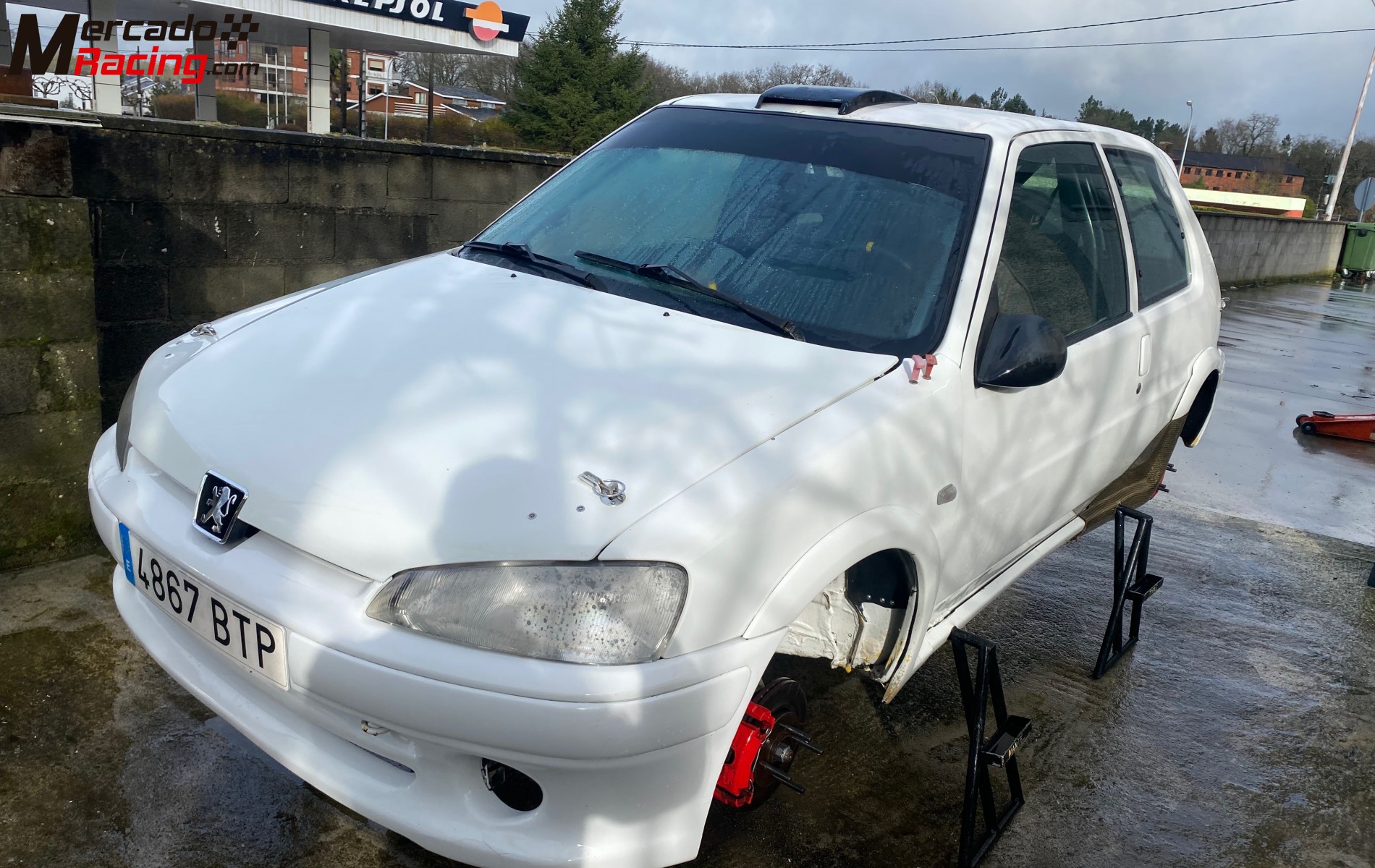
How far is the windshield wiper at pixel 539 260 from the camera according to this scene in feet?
9.00

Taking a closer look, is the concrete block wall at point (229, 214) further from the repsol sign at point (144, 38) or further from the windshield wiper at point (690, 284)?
the repsol sign at point (144, 38)

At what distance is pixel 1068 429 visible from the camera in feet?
9.96

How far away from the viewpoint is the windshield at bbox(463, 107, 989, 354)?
259 cm

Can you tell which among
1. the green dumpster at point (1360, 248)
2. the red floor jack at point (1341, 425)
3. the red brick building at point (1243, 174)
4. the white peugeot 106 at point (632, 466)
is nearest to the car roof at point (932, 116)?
the white peugeot 106 at point (632, 466)

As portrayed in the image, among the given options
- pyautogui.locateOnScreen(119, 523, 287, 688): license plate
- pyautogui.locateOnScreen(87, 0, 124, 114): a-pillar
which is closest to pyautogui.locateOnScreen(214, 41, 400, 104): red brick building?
pyautogui.locateOnScreen(87, 0, 124, 114): a-pillar

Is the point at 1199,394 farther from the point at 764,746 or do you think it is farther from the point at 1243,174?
the point at 1243,174

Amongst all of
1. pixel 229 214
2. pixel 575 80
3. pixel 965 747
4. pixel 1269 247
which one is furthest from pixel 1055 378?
pixel 575 80

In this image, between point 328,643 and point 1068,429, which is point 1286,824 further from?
point 328,643

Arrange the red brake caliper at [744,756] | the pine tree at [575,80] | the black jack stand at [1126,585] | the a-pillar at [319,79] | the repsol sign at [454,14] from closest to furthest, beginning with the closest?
the red brake caliper at [744,756], the black jack stand at [1126,585], the repsol sign at [454,14], the a-pillar at [319,79], the pine tree at [575,80]

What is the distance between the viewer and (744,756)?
2.19 metres

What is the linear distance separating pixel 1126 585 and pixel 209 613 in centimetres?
299

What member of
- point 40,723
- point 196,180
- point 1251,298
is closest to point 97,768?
point 40,723

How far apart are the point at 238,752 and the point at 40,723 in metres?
0.54

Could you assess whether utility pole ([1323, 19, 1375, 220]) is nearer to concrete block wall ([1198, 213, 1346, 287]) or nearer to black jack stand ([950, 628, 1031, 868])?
concrete block wall ([1198, 213, 1346, 287])
